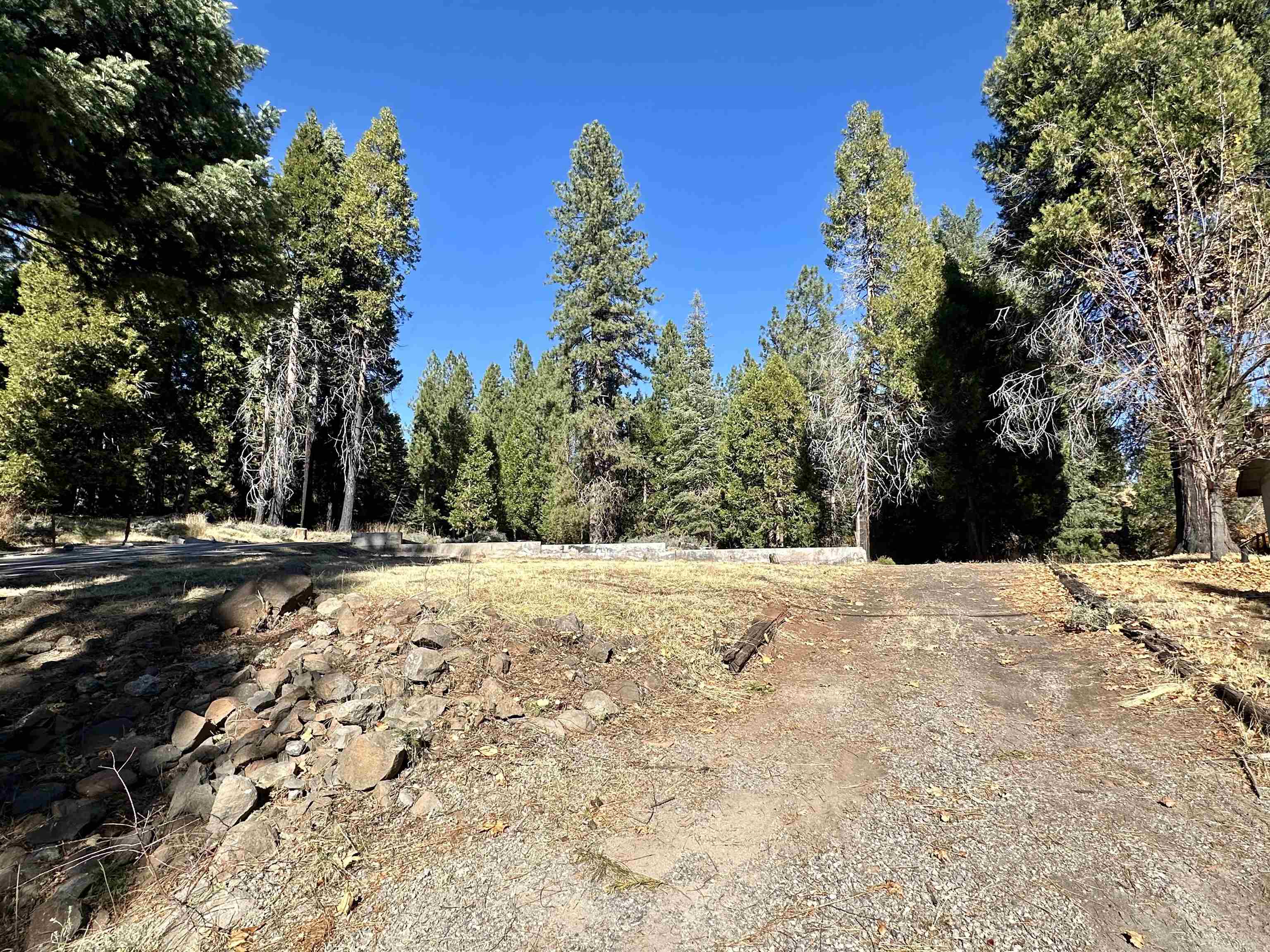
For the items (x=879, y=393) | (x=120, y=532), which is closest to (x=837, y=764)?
(x=879, y=393)

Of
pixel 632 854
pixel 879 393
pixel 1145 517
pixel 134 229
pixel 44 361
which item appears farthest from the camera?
pixel 1145 517

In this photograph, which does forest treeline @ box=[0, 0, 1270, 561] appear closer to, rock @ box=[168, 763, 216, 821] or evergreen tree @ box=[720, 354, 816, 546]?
evergreen tree @ box=[720, 354, 816, 546]

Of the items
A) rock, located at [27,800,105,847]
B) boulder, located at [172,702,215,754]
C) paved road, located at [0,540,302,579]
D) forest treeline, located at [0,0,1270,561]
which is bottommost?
rock, located at [27,800,105,847]

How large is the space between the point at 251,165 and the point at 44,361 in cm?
1469

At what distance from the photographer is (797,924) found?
300cm

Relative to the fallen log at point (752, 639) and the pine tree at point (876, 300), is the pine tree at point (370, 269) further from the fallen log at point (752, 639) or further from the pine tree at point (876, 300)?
the fallen log at point (752, 639)

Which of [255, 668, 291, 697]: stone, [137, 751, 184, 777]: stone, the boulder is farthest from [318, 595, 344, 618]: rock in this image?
[137, 751, 184, 777]: stone

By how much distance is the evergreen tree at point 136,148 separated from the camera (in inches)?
277

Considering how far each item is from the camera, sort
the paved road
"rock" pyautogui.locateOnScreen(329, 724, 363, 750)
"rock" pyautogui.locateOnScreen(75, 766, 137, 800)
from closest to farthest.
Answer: "rock" pyautogui.locateOnScreen(75, 766, 137, 800)
"rock" pyautogui.locateOnScreen(329, 724, 363, 750)
the paved road

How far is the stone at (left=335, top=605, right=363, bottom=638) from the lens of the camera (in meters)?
6.05

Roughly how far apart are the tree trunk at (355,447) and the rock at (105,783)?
2030cm

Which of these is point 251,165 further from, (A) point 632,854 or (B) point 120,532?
(B) point 120,532

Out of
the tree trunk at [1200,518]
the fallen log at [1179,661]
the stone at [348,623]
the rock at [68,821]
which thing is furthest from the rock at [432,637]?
the tree trunk at [1200,518]

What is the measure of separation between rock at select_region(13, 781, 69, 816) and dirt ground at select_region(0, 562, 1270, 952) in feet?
0.64
